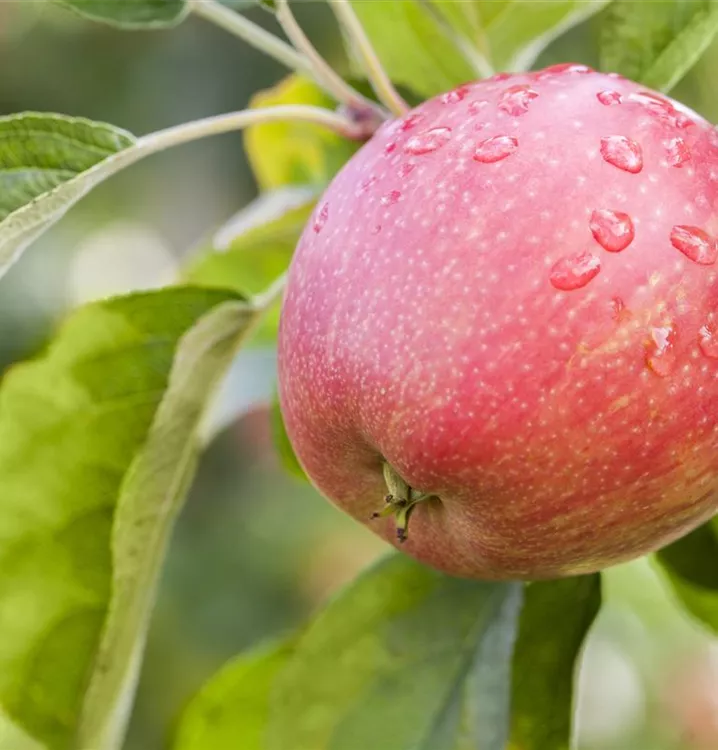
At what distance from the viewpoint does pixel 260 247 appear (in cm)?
91

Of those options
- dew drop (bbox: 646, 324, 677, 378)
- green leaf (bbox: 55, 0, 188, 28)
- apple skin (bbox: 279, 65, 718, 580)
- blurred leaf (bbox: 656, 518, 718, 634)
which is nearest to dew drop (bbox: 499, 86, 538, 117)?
apple skin (bbox: 279, 65, 718, 580)


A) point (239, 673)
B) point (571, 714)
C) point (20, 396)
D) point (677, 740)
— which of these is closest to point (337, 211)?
point (20, 396)

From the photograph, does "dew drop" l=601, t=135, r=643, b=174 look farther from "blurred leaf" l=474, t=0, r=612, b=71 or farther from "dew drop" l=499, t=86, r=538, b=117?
"blurred leaf" l=474, t=0, r=612, b=71

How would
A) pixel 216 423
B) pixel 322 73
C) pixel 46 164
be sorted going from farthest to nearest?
pixel 216 423 → pixel 322 73 → pixel 46 164

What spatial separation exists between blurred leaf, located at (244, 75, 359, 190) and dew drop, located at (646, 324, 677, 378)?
0.56 m

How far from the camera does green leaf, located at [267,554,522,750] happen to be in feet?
2.27

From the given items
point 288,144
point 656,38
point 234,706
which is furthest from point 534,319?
point 288,144

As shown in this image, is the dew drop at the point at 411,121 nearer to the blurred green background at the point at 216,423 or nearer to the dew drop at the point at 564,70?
the dew drop at the point at 564,70

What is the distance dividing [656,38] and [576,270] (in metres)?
0.25

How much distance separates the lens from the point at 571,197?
1.60 feet

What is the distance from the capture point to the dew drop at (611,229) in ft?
1.58

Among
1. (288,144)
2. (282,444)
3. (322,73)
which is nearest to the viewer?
(322,73)

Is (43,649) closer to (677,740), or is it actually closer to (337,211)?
(337,211)

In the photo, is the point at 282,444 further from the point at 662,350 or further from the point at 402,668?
the point at 662,350
